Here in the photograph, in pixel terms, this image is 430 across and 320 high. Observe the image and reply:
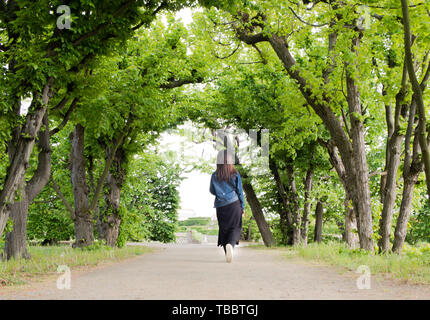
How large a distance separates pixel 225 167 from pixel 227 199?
0.73 metres

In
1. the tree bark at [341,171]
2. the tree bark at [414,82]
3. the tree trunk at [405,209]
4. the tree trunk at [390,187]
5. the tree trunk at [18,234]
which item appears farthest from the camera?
the tree bark at [341,171]

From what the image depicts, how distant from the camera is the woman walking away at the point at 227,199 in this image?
28.9ft

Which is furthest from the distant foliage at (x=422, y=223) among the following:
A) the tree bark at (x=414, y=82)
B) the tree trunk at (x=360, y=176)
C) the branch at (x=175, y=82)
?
the tree bark at (x=414, y=82)

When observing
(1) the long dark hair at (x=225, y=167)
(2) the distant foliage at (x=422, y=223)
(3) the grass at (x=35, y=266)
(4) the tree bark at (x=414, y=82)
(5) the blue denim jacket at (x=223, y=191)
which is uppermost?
(4) the tree bark at (x=414, y=82)

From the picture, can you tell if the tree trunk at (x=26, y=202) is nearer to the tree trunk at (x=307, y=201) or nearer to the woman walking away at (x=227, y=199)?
the woman walking away at (x=227, y=199)

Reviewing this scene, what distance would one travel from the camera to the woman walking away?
28.9 feet

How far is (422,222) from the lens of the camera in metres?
30.6

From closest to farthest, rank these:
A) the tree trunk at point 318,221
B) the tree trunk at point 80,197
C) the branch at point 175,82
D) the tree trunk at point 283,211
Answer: the tree trunk at point 80,197 → the branch at point 175,82 → the tree trunk at point 283,211 → the tree trunk at point 318,221

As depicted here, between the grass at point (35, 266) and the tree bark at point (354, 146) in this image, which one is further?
the tree bark at point (354, 146)

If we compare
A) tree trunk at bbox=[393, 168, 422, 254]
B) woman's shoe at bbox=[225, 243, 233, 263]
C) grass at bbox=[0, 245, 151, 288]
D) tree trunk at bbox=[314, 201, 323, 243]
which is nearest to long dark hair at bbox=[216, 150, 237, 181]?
woman's shoe at bbox=[225, 243, 233, 263]

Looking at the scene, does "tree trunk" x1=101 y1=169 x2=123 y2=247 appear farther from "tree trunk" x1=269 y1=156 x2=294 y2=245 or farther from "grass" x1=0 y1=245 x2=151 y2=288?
"tree trunk" x1=269 y1=156 x2=294 y2=245

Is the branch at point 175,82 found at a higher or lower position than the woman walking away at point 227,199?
higher
